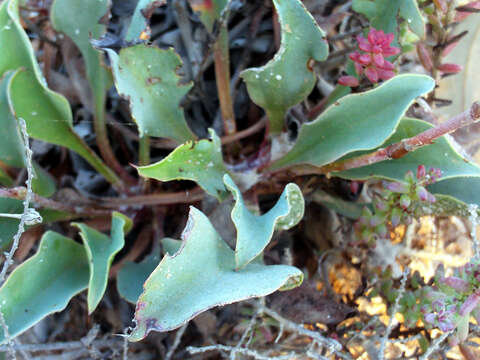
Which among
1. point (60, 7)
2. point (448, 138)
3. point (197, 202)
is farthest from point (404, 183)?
point (60, 7)

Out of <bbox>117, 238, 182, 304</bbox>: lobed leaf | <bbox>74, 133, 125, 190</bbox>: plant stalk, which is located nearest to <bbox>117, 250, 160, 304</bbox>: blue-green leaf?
<bbox>117, 238, 182, 304</bbox>: lobed leaf

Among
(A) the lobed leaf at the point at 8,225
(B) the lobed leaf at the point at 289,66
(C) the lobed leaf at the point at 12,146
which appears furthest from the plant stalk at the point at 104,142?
(B) the lobed leaf at the point at 289,66

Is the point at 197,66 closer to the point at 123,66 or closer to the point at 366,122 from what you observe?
the point at 123,66

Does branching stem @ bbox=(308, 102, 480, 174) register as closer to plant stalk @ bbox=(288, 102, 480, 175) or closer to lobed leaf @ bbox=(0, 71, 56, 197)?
plant stalk @ bbox=(288, 102, 480, 175)

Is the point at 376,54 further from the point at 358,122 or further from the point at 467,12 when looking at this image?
the point at 467,12

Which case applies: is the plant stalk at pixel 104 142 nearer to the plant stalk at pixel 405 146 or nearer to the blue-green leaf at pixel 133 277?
the blue-green leaf at pixel 133 277
